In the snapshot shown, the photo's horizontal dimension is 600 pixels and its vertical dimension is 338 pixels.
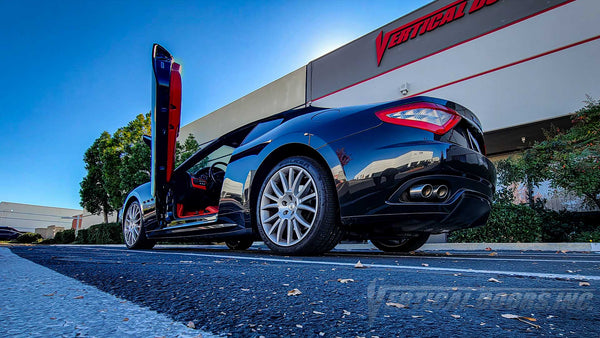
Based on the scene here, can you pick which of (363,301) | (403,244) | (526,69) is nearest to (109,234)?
(403,244)

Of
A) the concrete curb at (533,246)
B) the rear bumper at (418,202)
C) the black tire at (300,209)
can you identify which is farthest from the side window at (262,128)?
the concrete curb at (533,246)

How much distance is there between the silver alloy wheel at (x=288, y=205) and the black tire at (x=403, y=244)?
1507 millimetres

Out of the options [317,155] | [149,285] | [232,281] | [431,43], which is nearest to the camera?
[149,285]

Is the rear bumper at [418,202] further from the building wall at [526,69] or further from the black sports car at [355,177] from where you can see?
the building wall at [526,69]

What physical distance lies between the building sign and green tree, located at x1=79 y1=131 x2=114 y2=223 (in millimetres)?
20204

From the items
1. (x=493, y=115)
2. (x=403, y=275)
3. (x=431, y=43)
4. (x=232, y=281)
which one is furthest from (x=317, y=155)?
(x=431, y=43)

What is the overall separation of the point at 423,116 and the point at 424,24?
1285 centimetres

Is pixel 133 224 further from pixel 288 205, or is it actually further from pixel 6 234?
pixel 6 234

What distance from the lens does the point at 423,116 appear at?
8.80ft

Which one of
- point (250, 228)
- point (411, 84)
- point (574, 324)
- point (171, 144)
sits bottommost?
point (574, 324)

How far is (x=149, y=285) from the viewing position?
1386mm

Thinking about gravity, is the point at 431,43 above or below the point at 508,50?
above

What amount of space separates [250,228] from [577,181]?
8701 mm

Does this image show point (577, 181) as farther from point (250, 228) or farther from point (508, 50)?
point (250, 228)
